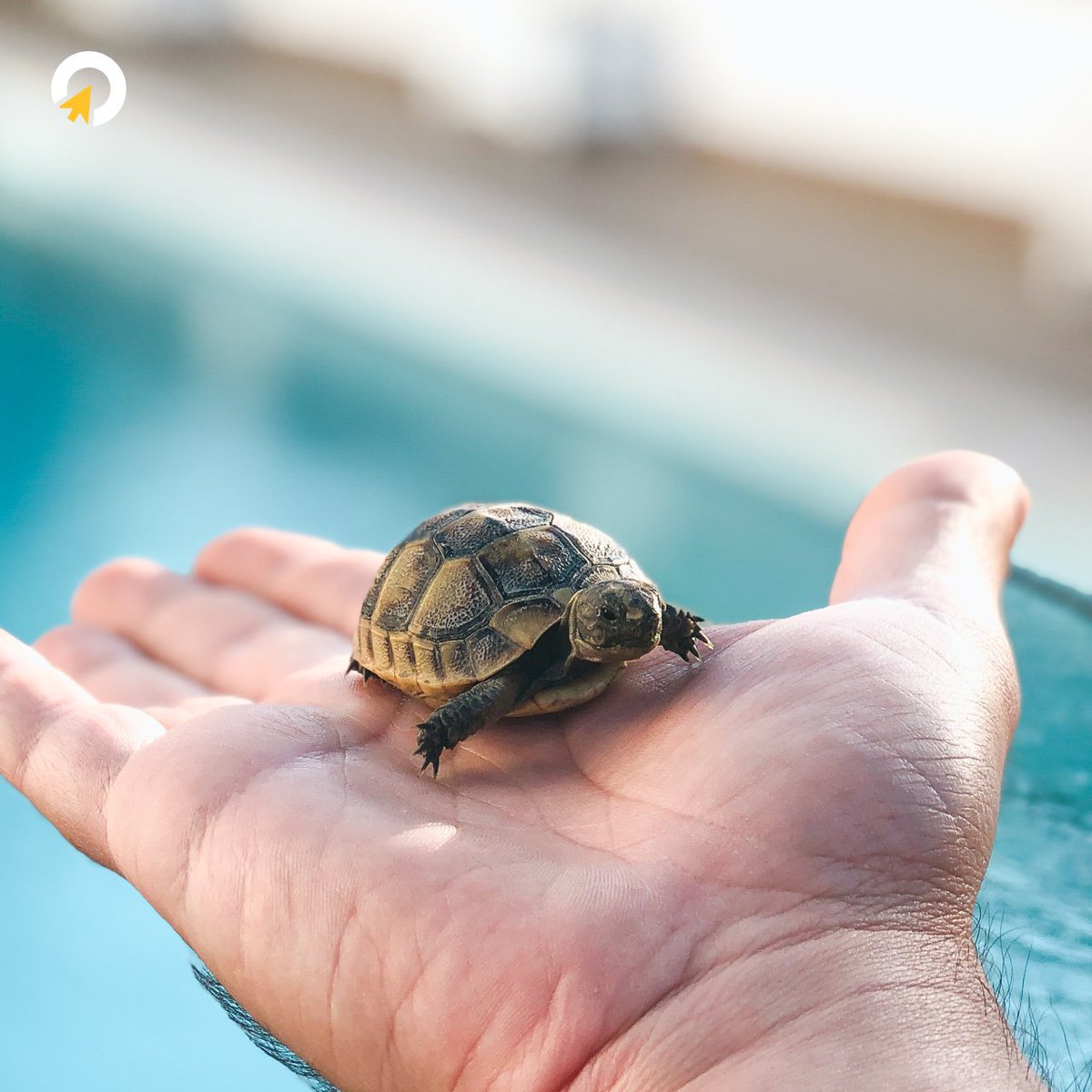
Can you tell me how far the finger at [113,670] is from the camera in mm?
2412

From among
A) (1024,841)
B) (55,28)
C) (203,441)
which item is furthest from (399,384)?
(55,28)

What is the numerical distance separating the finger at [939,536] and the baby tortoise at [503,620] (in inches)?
15.1

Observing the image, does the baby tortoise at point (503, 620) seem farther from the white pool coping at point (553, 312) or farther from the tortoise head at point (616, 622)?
the white pool coping at point (553, 312)

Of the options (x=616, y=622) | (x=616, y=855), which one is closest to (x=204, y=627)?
(x=616, y=622)

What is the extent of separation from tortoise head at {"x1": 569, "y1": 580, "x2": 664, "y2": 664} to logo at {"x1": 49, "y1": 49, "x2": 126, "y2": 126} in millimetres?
7442

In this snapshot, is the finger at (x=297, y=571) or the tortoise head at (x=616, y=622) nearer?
the tortoise head at (x=616, y=622)

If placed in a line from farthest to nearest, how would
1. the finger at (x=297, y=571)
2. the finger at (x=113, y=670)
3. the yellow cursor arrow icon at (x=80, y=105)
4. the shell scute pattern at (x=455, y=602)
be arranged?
the yellow cursor arrow icon at (x=80, y=105) < the finger at (x=297, y=571) < the finger at (x=113, y=670) < the shell scute pattern at (x=455, y=602)

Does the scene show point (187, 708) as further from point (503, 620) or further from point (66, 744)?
point (503, 620)

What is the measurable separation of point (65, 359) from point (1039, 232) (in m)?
5.65

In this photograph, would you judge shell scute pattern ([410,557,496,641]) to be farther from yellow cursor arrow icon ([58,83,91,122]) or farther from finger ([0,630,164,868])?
yellow cursor arrow icon ([58,83,91,122])

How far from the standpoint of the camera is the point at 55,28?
435 inches

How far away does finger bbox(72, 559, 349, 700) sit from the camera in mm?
2471

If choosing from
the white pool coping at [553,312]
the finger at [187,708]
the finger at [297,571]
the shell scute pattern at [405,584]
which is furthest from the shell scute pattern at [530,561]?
the white pool coping at [553,312]

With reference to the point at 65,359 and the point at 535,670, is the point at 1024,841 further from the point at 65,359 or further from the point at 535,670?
the point at 65,359
